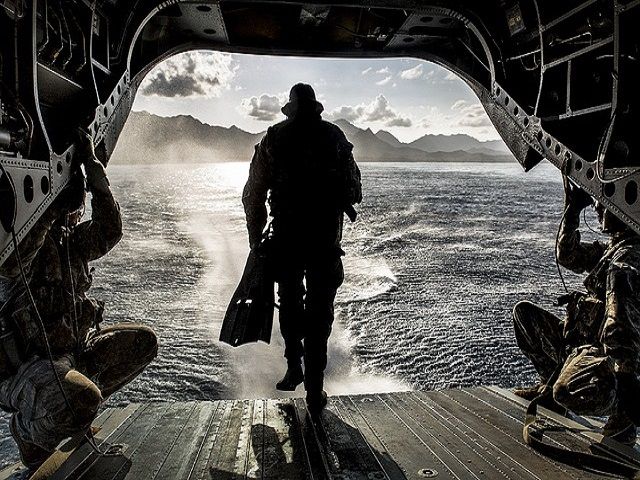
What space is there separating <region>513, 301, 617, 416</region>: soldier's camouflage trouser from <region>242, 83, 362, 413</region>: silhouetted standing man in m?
1.68

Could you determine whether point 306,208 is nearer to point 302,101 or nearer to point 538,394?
point 302,101

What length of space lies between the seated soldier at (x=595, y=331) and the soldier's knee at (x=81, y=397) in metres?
2.79

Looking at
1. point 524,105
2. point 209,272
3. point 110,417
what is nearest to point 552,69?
point 524,105

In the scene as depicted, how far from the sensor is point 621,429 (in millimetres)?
3609

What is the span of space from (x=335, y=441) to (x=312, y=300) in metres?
1.04

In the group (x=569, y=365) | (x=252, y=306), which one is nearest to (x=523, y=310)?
(x=569, y=365)

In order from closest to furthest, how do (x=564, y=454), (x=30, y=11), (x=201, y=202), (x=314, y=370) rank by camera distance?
(x=30, y=11) → (x=564, y=454) → (x=314, y=370) → (x=201, y=202)

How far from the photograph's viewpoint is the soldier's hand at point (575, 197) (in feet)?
13.1

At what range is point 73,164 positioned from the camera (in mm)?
3270

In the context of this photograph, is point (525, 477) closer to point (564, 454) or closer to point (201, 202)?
point (564, 454)

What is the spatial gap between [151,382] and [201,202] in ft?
65.5

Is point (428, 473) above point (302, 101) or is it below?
below

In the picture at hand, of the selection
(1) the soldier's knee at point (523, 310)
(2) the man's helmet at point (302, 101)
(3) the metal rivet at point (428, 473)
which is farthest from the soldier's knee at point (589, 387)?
(2) the man's helmet at point (302, 101)

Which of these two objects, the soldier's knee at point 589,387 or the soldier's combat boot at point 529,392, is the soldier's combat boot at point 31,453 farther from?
the soldier's combat boot at point 529,392
